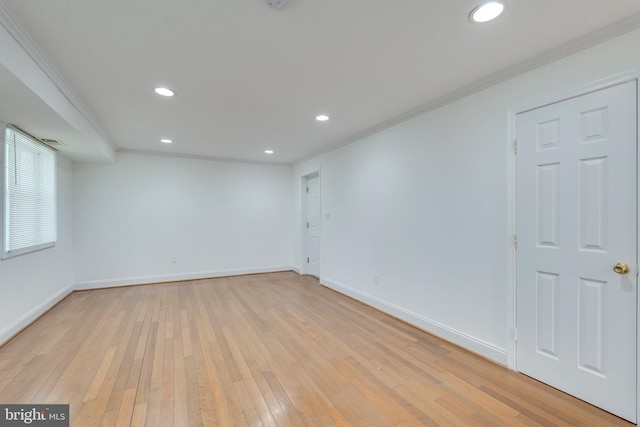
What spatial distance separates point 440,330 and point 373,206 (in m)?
1.69

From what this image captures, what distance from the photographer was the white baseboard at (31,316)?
2.77 meters

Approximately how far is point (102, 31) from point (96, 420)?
2.42 meters

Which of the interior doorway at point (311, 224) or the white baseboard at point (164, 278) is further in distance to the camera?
the interior doorway at point (311, 224)

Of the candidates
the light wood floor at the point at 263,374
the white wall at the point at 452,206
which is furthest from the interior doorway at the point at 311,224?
the light wood floor at the point at 263,374

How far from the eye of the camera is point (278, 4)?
59.1 inches

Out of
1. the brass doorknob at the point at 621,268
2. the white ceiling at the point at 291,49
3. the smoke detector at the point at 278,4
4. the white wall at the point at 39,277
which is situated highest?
the white ceiling at the point at 291,49

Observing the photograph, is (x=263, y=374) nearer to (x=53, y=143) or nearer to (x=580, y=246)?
(x=580, y=246)

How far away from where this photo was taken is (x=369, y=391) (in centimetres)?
198

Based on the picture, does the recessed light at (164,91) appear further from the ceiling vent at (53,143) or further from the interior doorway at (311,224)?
the interior doorway at (311,224)

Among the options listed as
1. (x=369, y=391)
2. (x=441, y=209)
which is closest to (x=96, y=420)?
(x=369, y=391)

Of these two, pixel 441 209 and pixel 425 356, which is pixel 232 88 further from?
pixel 425 356

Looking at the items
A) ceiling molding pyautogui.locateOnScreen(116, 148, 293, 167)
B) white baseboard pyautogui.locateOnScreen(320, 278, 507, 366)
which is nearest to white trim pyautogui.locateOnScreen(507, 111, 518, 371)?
white baseboard pyautogui.locateOnScreen(320, 278, 507, 366)

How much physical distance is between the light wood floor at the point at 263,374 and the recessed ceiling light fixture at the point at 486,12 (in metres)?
2.44

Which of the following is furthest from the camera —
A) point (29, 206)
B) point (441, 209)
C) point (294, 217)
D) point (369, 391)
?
point (294, 217)
